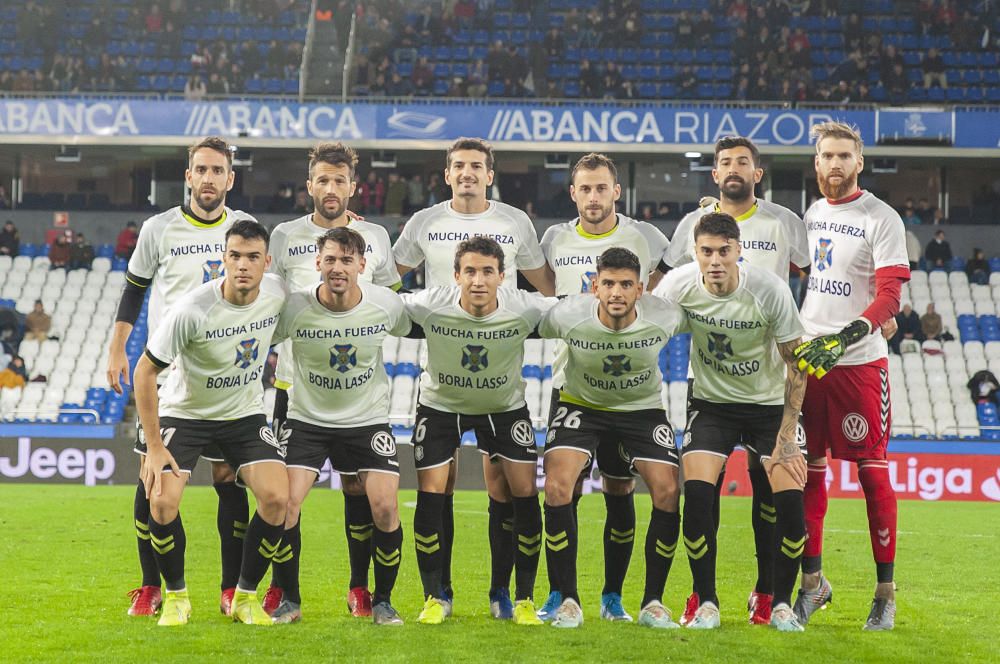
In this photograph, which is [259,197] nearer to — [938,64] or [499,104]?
[499,104]

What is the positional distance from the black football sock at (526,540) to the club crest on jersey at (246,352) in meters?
1.56

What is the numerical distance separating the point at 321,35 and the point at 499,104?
223 inches

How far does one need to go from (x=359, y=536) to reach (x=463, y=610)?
2.37ft

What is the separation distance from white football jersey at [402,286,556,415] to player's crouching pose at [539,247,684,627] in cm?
17

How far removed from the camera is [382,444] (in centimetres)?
645

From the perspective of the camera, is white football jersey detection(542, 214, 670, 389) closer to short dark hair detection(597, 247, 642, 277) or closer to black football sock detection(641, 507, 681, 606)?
short dark hair detection(597, 247, 642, 277)

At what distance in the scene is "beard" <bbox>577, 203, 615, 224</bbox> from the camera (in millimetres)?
7031

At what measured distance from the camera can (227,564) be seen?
21.9 ft

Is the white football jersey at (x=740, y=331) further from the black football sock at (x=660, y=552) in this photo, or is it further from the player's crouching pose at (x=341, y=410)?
the player's crouching pose at (x=341, y=410)

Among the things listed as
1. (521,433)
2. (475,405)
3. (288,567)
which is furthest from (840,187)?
(288,567)

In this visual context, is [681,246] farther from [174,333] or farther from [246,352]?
[174,333]

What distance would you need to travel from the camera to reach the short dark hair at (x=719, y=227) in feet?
20.3

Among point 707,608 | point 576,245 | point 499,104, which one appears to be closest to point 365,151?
point 499,104

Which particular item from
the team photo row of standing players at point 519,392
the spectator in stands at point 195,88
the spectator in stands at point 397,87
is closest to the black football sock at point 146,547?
the team photo row of standing players at point 519,392
